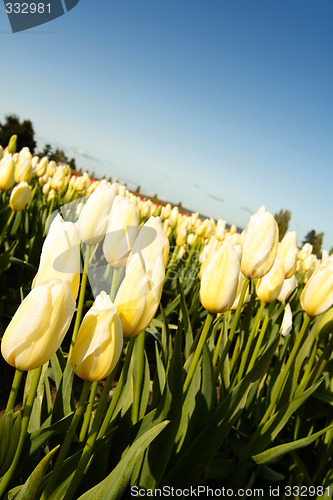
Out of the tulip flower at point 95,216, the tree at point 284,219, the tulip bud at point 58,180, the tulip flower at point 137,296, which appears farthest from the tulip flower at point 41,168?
the tree at point 284,219

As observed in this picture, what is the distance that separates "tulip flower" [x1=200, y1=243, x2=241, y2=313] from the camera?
106cm

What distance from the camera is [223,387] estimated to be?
1.74 m

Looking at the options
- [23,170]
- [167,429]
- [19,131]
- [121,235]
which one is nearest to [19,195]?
[23,170]

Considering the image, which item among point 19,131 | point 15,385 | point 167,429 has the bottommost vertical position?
point 167,429

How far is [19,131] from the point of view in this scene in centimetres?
2025

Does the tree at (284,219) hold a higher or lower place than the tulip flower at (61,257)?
higher

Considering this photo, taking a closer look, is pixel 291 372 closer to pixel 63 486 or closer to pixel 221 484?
pixel 221 484

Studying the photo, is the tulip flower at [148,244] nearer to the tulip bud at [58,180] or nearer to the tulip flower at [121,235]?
the tulip flower at [121,235]

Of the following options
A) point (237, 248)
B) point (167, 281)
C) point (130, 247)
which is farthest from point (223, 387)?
point (167, 281)

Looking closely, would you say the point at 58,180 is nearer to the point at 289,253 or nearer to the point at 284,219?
the point at 289,253

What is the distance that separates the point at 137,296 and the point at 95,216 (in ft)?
1.32

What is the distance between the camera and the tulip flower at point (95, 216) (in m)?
1.08

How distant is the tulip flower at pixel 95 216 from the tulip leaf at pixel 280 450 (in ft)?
3.63

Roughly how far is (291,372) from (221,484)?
588 millimetres
